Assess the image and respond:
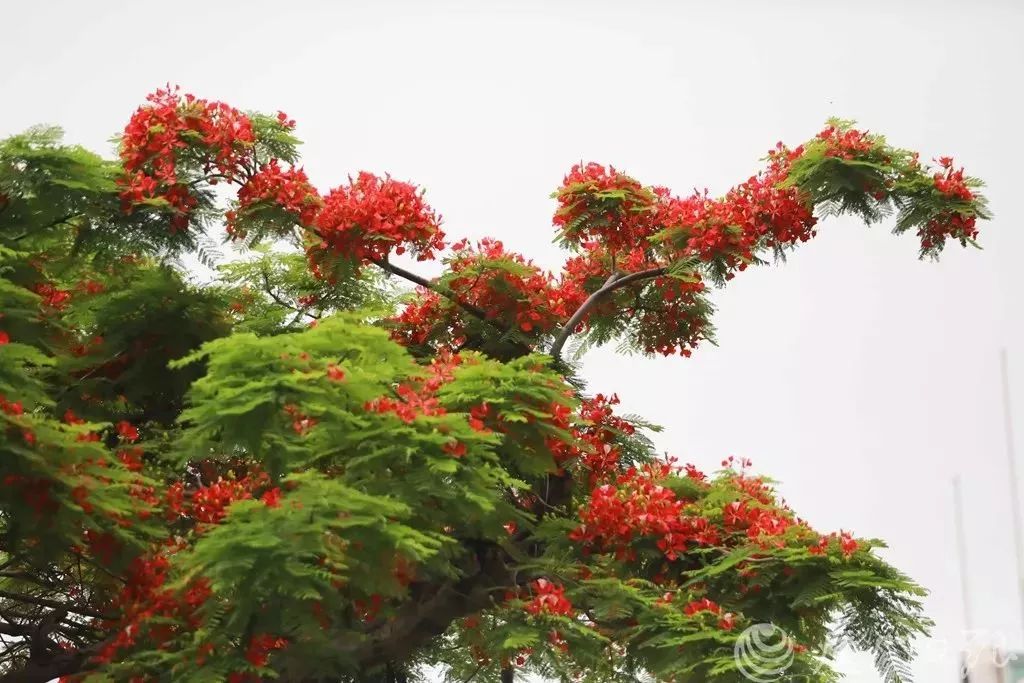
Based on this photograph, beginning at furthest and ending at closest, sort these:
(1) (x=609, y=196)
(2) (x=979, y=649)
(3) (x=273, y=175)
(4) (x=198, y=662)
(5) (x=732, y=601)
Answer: (2) (x=979, y=649), (1) (x=609, y=196), (3) (x=273, y=175), (5) (x=732, y=601), (4) (x=198, y=662)

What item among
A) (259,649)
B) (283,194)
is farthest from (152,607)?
(283,194)

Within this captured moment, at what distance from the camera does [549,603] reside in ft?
25.3

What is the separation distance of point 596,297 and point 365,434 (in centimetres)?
277

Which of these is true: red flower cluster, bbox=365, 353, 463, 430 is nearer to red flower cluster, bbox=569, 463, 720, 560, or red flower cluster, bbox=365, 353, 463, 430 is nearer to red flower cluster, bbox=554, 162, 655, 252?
red flower cluster, bbox=569, 463, 720, 560

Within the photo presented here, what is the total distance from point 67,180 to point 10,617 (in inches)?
105

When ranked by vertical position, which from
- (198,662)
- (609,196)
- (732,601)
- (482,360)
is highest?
(609,196)

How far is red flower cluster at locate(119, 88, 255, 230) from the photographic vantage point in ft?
27.1

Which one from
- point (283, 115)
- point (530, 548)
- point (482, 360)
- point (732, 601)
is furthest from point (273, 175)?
point (732, 601)

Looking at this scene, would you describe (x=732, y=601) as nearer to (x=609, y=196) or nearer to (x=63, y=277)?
(x=609, y=196)

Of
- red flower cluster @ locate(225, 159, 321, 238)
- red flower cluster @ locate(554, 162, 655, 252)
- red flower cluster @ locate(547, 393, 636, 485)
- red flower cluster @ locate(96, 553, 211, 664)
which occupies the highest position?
red flower cluster @ locate(554, 162, 655, 252)

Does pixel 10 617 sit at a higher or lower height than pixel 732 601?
lower

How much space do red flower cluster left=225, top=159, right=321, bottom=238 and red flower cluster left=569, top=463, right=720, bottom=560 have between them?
228cm

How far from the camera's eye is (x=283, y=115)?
28.8 feet

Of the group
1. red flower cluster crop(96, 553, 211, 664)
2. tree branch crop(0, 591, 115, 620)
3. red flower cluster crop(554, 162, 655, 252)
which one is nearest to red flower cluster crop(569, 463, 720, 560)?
red flower cluster crop(554, 162, 655, 252)
